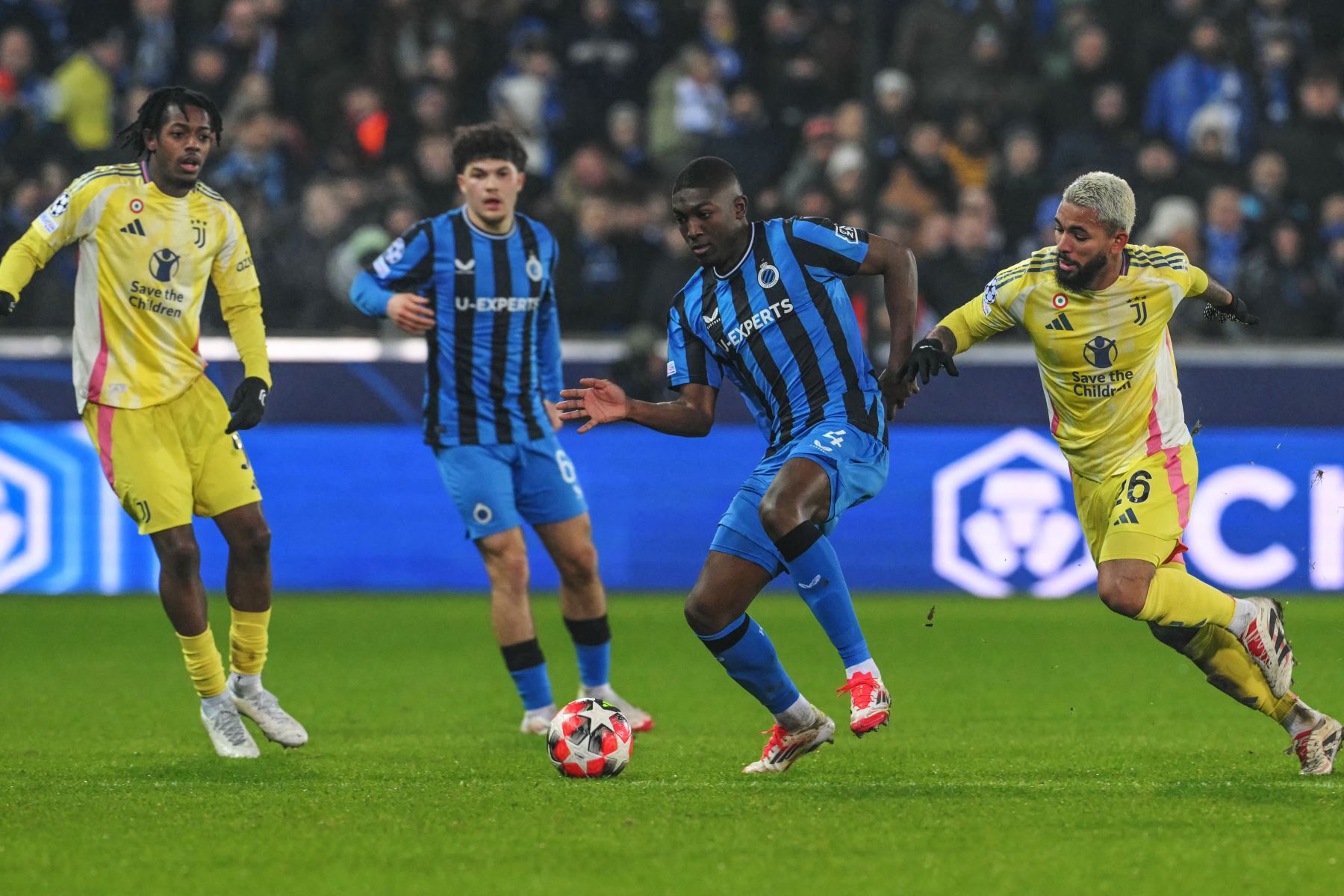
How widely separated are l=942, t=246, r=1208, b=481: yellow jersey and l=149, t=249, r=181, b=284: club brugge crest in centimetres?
267

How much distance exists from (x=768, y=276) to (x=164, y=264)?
2110mm

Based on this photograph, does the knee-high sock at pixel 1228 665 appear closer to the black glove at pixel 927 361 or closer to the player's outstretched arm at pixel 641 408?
the black glove at pixel 927 361

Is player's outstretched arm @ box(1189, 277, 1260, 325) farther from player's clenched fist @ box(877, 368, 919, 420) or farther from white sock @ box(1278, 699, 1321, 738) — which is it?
white sock @ box(1278, 699, 1321, 738)

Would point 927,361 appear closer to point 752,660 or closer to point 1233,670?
point 752,660

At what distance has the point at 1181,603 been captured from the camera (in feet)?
17.8

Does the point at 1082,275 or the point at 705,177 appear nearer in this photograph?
the point at 1082,275

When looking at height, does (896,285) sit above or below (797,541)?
above

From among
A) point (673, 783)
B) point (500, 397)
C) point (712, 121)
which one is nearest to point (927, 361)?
point (673, 783)

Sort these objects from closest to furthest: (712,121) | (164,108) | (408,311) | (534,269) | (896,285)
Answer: (896,285) < (164,108) < (408,311) < (534,269) < (712,121)

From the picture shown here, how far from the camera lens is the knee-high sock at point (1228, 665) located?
555 centimetres

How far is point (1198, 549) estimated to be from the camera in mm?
10352

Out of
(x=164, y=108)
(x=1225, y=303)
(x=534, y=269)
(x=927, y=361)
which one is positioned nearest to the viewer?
(x=927, y=361)

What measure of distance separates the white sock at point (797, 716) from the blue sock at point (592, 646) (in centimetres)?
148

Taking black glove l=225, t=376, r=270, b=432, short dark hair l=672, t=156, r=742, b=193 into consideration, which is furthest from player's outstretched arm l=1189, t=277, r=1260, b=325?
black glove l=225, t=376, r=270, b=432
